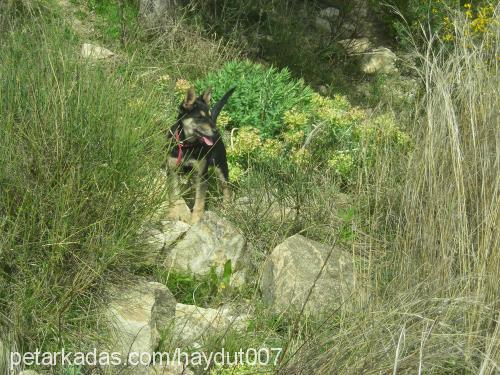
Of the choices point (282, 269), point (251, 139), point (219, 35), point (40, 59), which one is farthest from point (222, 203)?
point (219, 35)

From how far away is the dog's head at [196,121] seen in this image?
5707 millimetres

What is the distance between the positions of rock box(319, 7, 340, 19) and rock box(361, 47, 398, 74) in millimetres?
1104

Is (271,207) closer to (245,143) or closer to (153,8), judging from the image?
(245,143)

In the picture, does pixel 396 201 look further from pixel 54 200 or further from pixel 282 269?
pixel 54 200

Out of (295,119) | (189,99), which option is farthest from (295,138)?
(189,99)

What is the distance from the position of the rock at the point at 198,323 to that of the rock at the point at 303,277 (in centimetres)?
29

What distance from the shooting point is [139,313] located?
13.8ft

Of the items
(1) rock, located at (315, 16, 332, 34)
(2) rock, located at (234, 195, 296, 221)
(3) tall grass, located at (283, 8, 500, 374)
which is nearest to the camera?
(3) tall grass, located at (283, 8, 500, 374)

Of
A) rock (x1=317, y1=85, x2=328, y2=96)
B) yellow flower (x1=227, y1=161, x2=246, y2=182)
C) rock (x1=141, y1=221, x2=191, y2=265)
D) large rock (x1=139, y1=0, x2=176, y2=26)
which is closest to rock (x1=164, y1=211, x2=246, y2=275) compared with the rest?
rock (x1=141, y1=221, x2=191, y2=265)

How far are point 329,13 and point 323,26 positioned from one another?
507 mm

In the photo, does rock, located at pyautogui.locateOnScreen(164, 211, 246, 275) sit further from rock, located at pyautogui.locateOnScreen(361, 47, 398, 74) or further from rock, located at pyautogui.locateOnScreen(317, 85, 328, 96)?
rock, located at pyautogui.locateOnScreen(361, 47, 398, 74)

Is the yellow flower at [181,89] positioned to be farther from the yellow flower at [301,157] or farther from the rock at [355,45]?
Answer: the rock at [355,45]

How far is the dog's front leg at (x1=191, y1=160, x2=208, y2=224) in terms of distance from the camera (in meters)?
5.66

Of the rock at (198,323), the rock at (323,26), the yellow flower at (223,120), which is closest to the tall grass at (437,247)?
the rock at (198,323)
